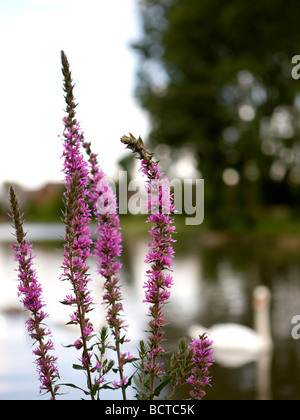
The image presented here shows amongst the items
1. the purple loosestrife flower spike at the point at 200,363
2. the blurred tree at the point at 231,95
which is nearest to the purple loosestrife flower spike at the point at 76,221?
the purple loosestrife flower spike at the point at 200,363

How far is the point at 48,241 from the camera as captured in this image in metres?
42.6

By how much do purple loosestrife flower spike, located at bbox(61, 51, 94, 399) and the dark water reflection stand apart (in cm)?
7

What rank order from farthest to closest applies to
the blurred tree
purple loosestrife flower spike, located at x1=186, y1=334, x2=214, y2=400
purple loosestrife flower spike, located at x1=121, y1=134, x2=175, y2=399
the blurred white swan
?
the blurred tree, the blurred white swan, purple loosestrife flower spike, located at x1=186, y1=334, x2=214, y2=400, purple loosestrife flower spike, located at x1=121, y1=134, x2=175, y2=399

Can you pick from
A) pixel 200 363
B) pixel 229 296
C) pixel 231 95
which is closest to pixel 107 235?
pixel 200 363

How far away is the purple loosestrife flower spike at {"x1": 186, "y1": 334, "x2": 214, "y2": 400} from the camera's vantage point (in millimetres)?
2051

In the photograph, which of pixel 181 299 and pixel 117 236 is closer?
pixel 117 236

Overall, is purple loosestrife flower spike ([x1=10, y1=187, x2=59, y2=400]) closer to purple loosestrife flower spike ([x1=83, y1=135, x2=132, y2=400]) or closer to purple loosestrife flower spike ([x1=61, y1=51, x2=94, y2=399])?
purple loosestrife flower spike ([x1=61, y1=51, x2=94, y2=399])

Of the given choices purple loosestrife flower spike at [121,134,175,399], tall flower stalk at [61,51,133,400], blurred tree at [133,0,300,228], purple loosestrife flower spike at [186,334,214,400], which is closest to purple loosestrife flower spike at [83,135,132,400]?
tall flower stalk at [61,51,133,400]

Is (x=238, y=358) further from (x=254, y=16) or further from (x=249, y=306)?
(x=254, y=16)

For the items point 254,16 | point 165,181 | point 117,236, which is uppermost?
point 254,16

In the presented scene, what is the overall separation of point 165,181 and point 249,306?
15490 millimetres
